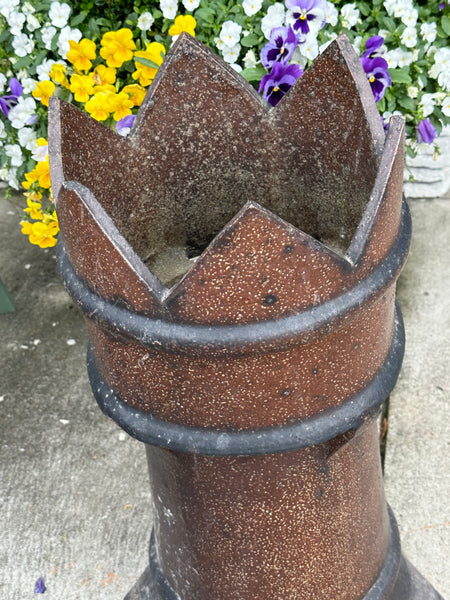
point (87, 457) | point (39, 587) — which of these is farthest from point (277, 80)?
point (39, 587)

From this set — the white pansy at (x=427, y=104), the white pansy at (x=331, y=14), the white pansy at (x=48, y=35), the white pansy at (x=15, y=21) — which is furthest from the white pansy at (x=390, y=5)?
the white pansy at (x=15, y=21)

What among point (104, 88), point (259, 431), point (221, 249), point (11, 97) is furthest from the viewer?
point (11, 97)

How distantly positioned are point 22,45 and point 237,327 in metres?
2.02

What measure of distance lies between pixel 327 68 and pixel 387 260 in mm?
470

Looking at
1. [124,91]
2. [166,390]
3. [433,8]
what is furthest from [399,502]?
→ [433,8]

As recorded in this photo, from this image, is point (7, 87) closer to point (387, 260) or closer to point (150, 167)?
point (150, 167)

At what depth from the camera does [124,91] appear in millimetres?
2707

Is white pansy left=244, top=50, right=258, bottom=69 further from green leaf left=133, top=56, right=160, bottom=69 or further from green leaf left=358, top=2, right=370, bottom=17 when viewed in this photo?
green leaf left=358, top=2, right=370, bottom=17

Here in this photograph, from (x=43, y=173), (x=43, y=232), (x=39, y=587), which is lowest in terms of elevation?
(x=39, y=587)

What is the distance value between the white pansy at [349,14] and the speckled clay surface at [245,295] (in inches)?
49.8

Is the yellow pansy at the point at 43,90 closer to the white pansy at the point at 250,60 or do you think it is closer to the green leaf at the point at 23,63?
the green leaf at the point at 23,63

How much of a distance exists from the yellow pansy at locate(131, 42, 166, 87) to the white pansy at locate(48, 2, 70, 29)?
0.99 ft

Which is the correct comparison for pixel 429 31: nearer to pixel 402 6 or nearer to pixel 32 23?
pixel 402 6

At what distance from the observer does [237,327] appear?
123cm
